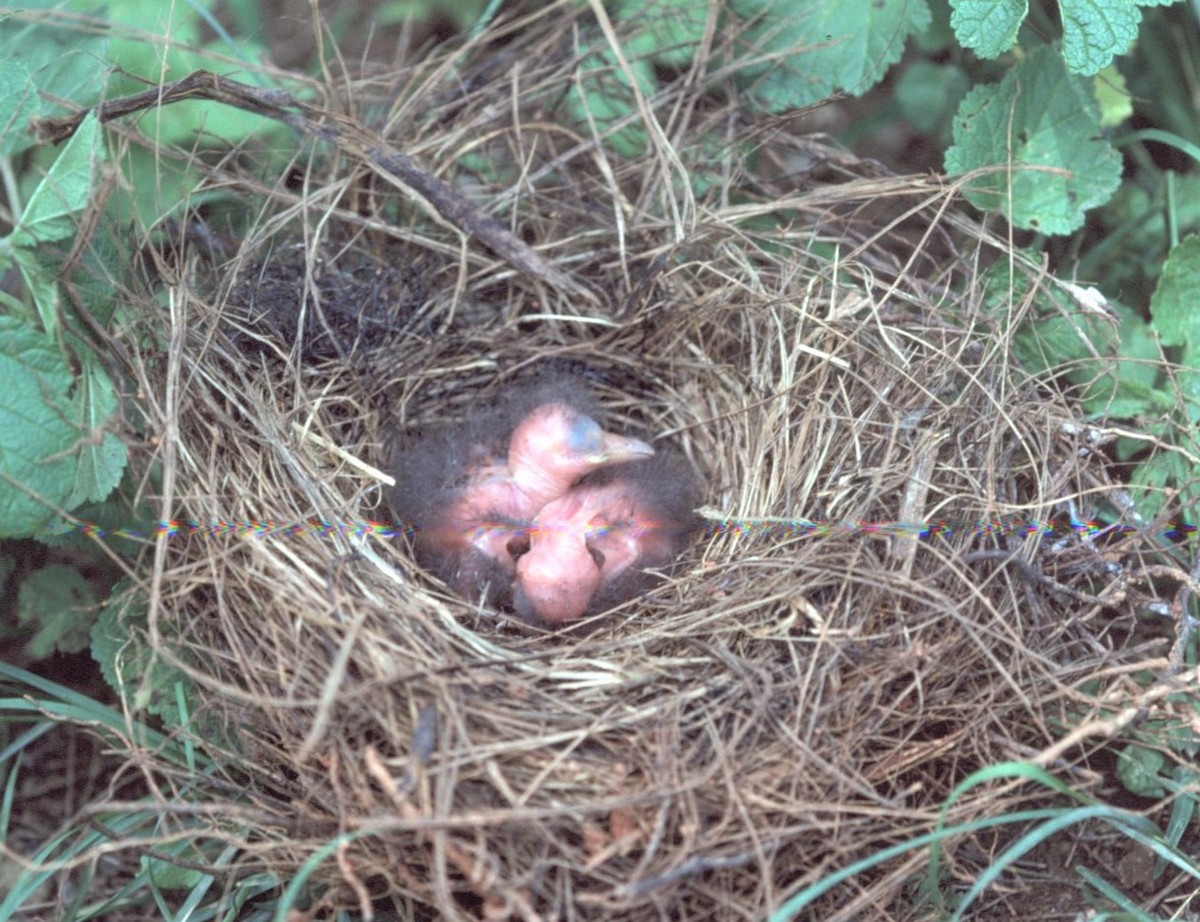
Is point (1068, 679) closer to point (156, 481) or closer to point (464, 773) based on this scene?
point (464, 773)

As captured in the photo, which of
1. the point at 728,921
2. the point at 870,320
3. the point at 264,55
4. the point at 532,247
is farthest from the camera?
the point at 264,55

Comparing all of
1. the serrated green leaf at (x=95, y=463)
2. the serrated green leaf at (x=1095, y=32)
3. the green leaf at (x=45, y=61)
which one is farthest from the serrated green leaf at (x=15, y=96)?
the serrated green leaf at (x=1095, y=32)

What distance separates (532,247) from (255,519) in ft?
3.05

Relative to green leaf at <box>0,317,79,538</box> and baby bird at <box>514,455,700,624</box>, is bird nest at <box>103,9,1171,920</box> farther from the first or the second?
green leaf at <box>0,317,79,538</box>

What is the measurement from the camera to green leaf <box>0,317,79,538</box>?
6.86ft

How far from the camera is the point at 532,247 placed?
2.70 m

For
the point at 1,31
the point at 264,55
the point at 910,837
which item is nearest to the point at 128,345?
the point at 1,31

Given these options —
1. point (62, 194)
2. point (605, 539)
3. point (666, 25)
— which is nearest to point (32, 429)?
point (62, 194)

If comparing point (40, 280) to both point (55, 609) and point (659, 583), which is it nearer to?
point (55, 609)

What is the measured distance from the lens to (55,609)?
252cm

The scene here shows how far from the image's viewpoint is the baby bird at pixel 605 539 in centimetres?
239

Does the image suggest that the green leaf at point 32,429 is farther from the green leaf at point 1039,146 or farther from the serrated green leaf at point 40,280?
the green leaf at point 1039,146

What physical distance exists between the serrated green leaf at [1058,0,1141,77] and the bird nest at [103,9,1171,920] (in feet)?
1.25

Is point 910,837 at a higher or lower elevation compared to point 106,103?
lower
